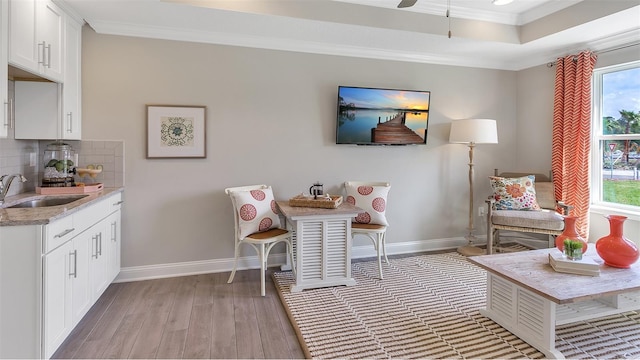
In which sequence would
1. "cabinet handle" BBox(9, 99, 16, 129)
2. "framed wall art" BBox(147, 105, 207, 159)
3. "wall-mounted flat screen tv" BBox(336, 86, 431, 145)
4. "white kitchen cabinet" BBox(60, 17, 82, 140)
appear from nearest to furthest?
"cabinet handle" BBox(9, 99, 16, 129) < "white kitchen cabinet" BBox(60, 17, 82, 140) < "framed wall art" BBox(147, 105, 207, 159) < "wall-mounted flat screen tv" BBox(336, 86, 431, 145)

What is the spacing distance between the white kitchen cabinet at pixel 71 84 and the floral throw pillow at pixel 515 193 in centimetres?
440

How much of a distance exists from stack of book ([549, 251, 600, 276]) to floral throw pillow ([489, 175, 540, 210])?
1600mm

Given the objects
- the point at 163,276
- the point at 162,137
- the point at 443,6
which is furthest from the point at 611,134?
the point at 163,276

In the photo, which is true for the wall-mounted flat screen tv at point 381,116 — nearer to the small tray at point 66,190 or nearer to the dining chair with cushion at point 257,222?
the dining chair with cushion at point 257,222

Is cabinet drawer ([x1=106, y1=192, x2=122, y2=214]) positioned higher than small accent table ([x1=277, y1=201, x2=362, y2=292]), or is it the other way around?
cabinet drawer ([x1=106, y1=192, x2=122, y2=214])

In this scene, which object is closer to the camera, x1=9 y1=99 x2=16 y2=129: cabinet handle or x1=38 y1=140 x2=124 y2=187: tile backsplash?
x1=9 y1=99 x2=16 y2=129: cabinet handle

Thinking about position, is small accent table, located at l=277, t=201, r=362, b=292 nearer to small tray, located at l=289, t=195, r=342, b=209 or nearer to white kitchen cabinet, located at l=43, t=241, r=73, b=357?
small tray, located at l=289, t=195, r=342, b=209

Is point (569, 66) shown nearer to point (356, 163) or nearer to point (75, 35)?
point (356, 163)

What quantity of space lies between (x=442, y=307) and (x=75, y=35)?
3837 mm

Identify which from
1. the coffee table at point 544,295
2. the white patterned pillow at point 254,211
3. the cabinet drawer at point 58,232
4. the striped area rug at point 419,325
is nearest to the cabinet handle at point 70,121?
the cabinet drawer at point 58,232

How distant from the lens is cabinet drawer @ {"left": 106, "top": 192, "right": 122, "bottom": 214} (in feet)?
9.21

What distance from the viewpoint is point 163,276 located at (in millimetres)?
3254

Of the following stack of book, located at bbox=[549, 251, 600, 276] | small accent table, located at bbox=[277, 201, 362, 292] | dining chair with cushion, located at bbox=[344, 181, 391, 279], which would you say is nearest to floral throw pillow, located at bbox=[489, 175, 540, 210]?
dining chair with cushion, located at bbox=[344, 181, 391, 279]

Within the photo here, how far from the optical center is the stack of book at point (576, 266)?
7.04ft
